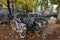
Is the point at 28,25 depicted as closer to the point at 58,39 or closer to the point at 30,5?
the point at 58,39

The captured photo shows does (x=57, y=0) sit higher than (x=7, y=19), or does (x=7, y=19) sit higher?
(x=57, y=0)

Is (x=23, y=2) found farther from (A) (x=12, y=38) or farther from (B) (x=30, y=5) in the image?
(A) (x=12, y=38)

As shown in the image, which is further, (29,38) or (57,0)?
(57,0)

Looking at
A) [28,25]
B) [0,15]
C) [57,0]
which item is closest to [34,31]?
[28,25]

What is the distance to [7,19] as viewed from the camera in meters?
13.8

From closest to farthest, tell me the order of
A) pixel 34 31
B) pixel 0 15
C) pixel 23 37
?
pixel 23 37
pixel 34 31
pixel 0 15

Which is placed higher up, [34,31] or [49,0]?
[49,0]

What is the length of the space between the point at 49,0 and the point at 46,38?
6.14 metres

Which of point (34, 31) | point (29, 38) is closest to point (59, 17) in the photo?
point (34, 31)

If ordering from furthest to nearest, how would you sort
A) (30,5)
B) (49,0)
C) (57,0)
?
(30,5), (49,0), (57,0)

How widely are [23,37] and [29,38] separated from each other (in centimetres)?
37

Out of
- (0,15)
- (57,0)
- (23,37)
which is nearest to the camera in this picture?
(23,37)

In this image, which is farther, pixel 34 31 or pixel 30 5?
pixel 30 5

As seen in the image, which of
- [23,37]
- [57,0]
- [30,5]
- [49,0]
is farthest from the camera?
[30,5]
